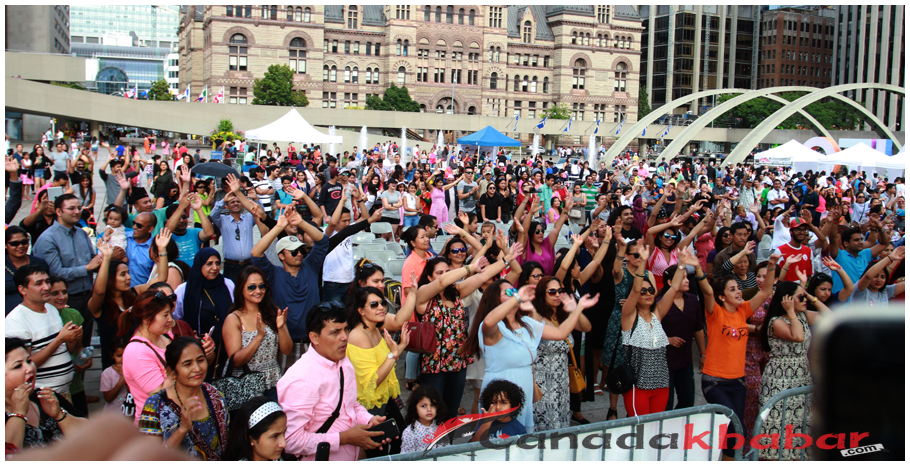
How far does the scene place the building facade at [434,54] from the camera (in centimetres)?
7381

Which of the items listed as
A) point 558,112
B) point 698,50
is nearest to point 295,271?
point 558,112

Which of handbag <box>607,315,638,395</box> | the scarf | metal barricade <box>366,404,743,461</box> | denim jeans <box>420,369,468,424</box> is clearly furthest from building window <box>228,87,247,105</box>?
metal barricade <box>366,404,743,461</box>

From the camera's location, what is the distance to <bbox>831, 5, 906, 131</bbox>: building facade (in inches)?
3611

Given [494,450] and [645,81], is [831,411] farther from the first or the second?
[645,81]

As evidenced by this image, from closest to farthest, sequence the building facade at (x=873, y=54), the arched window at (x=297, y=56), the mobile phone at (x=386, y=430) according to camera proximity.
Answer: the mobile phone at (x=386, y=430)
the arched window at (x=297, y=56)
the building facade at (x=873, y=54)

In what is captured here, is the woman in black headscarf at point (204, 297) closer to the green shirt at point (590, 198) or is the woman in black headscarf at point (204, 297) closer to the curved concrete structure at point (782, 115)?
the green shirt at point (590, 198)

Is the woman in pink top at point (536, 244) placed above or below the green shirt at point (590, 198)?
below

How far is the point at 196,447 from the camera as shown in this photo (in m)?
3.51

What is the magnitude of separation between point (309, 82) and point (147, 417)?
77018 mm

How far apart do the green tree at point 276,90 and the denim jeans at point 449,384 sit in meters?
64.8

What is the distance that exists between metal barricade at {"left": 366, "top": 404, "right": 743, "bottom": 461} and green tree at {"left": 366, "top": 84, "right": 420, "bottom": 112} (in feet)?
226

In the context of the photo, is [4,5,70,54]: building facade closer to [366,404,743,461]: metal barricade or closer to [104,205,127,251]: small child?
[104,205,127,251]: small child

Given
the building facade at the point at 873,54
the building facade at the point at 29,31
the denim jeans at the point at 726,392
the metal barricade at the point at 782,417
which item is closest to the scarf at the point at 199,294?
the denim jeans at the point at 726,392

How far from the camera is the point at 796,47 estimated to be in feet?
359
